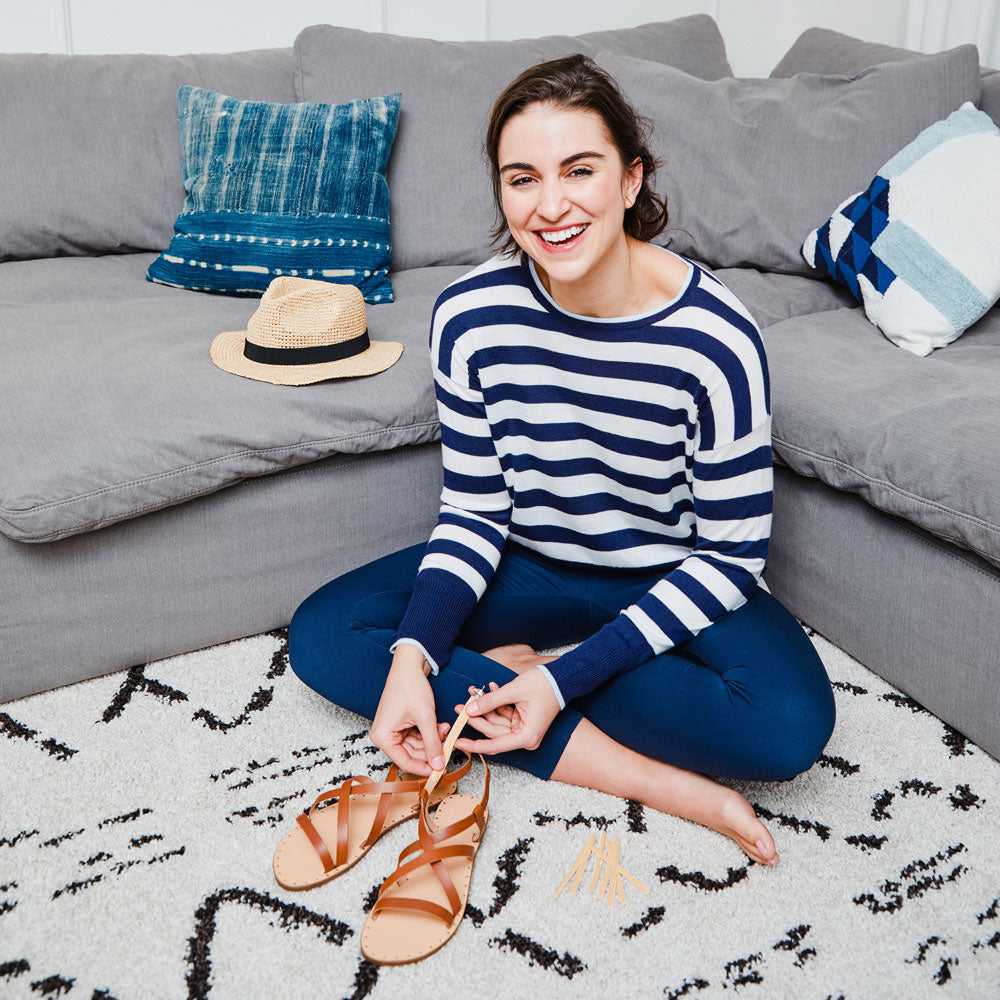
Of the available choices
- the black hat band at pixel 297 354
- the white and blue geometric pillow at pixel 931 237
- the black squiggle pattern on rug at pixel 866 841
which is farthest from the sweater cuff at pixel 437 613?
the white and blue geometric pillow at pixel 931 237

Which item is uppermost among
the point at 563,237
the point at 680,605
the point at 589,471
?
the point at 563,237

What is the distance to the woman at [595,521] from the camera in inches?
43.5

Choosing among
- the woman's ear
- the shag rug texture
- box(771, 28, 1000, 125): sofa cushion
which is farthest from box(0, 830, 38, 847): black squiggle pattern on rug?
box(771, 28, 1000, 125): sofa cushion

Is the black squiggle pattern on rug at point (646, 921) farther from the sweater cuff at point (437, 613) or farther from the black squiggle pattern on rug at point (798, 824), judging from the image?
the sweater cuff at point (437, 613)

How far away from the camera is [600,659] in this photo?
116 cm

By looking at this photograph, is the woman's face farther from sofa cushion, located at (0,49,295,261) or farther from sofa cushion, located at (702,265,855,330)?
sofa cushion, located at (0,49,295,261)

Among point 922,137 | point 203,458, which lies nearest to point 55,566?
point 203,458

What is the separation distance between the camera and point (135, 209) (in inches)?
77.2

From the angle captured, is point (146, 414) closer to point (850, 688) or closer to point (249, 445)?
point (249, 445)

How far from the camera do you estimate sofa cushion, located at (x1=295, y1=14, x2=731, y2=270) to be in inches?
79.7

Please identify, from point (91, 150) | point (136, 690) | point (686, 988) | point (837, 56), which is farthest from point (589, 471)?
point (837, 56)

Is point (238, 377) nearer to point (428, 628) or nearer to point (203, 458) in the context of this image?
point (203, 458)

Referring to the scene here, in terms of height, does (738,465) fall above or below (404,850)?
above

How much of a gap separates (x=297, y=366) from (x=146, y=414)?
0.25 meters
